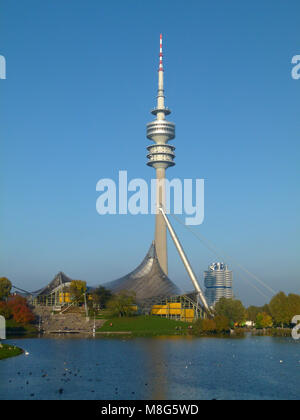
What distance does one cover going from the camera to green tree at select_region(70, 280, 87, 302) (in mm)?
117912

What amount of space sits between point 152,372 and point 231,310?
60457 mm

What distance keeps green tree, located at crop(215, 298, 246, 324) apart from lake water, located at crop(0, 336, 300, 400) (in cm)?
3396

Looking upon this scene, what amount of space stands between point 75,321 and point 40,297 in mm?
29093

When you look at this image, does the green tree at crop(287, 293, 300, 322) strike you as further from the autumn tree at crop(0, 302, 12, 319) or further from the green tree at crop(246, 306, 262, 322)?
the autumn tree at crop(0, 302, 12, 319)

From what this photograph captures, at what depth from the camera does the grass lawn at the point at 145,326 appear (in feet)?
307

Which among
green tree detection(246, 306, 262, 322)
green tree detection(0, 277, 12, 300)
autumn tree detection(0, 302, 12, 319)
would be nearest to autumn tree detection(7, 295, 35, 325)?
autumn tree detection(0, 302, 12, 319)

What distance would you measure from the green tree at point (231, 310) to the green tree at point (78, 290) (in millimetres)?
33326

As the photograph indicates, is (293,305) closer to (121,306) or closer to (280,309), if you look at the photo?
(280,309)

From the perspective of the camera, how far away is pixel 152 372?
151ft

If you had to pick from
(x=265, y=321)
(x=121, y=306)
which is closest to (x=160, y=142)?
(x=121, y=306)

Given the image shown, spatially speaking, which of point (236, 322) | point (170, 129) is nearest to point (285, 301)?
point (236, 322)

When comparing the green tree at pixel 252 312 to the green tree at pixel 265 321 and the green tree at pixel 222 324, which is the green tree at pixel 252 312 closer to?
the green tree at pixel 265 321

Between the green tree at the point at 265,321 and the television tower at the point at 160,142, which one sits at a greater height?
the television tower at the point at 160,142

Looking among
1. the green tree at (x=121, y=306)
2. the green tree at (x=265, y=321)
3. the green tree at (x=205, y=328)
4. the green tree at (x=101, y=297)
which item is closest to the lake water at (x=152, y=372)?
the green tree at (x=205, y=328)
